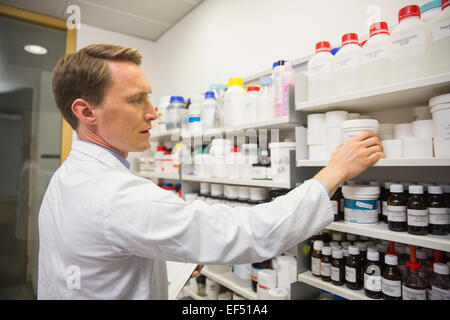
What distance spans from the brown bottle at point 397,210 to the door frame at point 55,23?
2664 millimetres

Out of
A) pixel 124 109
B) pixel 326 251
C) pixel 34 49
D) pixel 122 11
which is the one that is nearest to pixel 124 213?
pixel 124 109

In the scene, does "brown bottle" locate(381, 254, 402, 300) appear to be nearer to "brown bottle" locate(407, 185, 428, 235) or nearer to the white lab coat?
"brown bottle" locate(407, 185, 428, 235)

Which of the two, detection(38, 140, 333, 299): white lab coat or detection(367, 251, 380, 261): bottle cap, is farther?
detection(367, 251, 380, 261): bottle cap

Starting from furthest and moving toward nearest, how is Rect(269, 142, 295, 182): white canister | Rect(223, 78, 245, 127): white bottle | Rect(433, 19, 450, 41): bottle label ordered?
Rect(223, 78, 245, 127): white bottle → Rect(269, 142, 295, 182): white canister → Rect(433, 19, 450, 41): bottle label

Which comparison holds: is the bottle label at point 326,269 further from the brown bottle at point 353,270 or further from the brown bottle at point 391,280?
the brown bottle at point 391,280

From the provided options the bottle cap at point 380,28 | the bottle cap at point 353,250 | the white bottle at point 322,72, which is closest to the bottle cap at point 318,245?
the bottle cap at point 353,250

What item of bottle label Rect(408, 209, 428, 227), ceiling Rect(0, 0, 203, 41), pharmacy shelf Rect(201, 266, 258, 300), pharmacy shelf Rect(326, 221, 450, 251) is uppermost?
ceiling Rect(0, 0, 203, 41)

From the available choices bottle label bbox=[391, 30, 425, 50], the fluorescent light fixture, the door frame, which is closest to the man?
bottle label bbox=[391, 30, 425, 50]

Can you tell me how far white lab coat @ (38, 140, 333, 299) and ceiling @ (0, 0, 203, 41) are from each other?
197 centimetres

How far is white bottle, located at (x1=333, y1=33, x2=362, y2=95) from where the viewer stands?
3.27 feet

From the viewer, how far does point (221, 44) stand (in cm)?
212

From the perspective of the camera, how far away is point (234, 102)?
1.50m

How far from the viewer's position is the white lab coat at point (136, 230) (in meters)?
0.67
